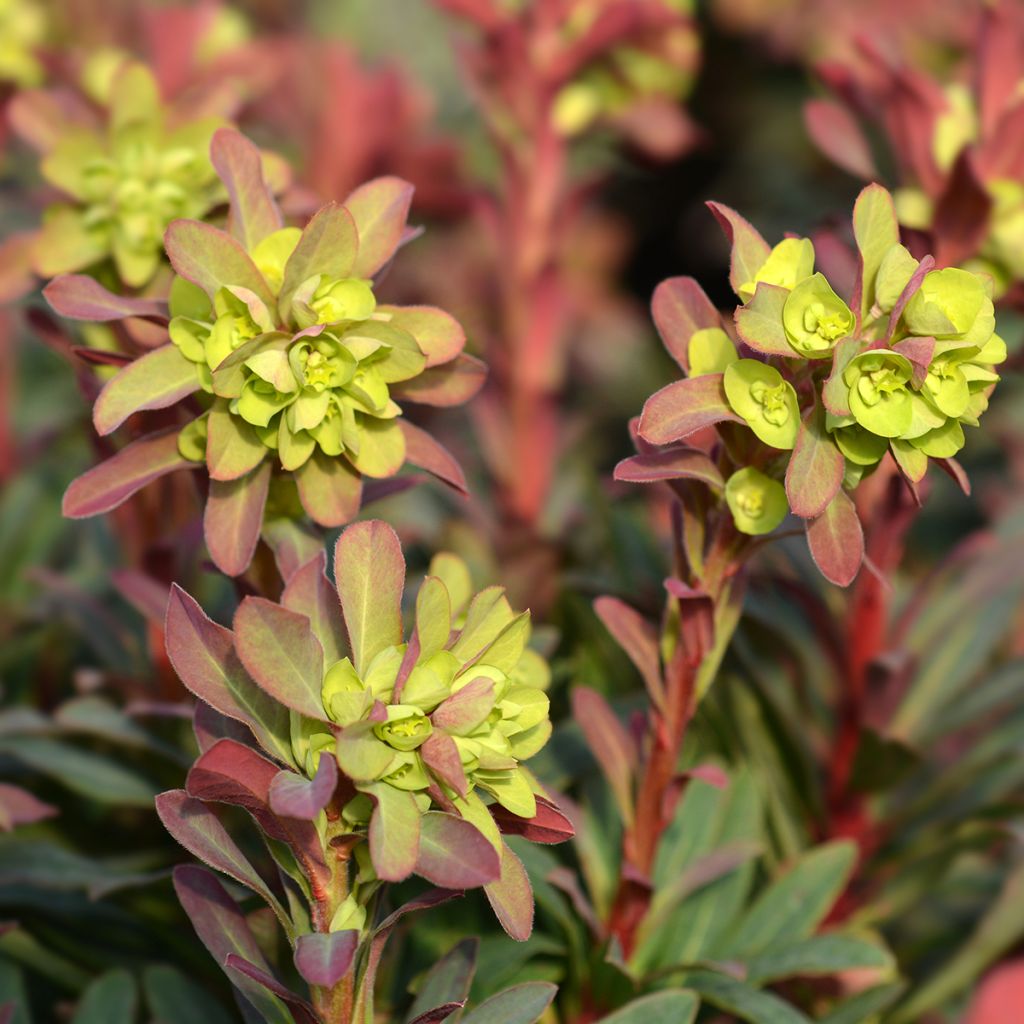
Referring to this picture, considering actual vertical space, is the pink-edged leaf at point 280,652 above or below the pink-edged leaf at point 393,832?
above

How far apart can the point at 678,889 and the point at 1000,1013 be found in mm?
389

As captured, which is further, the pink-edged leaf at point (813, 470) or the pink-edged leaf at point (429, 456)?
the pink-edged leaf at point (429, 456)

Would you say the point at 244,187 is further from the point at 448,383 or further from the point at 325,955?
the point at 325,955

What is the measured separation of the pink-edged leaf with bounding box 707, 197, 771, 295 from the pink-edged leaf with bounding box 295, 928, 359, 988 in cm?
45

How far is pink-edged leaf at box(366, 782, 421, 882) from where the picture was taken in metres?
0.61

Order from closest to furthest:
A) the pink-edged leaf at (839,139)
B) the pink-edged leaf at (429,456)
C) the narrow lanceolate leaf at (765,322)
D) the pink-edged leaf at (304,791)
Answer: the pink-edged leaf at (304,791) → the narrow lanceolate leaf at (765,322) → the pink-edged leaf at (429,456) → the pink-edged leaf at (839,139)

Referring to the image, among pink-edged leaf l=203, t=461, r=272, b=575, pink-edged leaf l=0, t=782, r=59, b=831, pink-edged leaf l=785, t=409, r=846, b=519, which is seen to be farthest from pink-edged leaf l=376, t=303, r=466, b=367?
pink-edged leaf l=0, t=782, r=59, b=831

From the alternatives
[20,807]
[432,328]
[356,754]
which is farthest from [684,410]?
[20,807]

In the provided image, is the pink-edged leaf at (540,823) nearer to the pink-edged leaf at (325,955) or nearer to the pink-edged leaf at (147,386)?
the pink-edged leaf at (325,955)

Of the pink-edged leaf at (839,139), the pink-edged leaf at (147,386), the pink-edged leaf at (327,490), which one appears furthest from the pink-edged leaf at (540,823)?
the pink-edged leaf at (839,139)

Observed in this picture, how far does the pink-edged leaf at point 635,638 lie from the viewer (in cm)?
87

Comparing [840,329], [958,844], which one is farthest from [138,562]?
[958,844]

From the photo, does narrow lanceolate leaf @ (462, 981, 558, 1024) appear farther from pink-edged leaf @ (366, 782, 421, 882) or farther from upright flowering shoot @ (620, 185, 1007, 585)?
upright flowering shoot @ (620, 185, 1007, 585)

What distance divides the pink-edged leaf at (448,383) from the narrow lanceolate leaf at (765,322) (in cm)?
20
